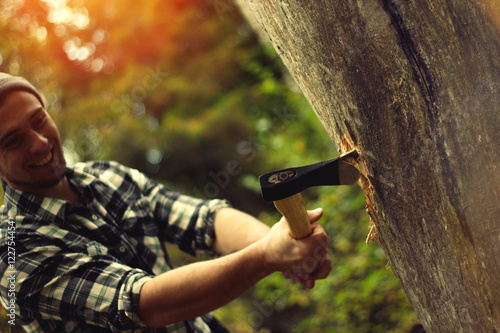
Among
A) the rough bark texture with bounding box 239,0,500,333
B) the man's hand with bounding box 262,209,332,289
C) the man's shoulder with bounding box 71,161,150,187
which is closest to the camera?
the rough bark texture with bounding box 239,0,500,333

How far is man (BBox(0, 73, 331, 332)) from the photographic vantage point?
1346 mm

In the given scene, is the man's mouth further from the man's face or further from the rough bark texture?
the rough bark texture

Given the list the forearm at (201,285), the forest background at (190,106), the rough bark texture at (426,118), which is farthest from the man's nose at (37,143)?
the forest background at (190,106)

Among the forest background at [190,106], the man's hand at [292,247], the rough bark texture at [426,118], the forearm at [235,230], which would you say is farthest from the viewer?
the forest background at [190,106]

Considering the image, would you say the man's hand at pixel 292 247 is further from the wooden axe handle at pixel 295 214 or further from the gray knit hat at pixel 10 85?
the gray knit hat at pixel 10 85

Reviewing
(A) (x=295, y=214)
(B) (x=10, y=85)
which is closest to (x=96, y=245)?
(B) (x=10, y=85)

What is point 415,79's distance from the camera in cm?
84

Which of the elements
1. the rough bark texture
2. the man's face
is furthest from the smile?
the rough bark texture

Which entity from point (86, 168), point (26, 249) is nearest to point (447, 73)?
point (26, 249)

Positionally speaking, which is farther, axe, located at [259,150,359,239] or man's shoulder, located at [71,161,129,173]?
man's shoulder, located at [71,161,129,173]

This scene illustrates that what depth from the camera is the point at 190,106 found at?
5160 millimetres

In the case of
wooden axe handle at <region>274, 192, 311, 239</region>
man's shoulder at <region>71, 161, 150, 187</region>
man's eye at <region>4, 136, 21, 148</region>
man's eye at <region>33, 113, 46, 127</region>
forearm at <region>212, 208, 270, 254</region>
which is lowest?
forearm at <region>212, 208, 270, 254</region>

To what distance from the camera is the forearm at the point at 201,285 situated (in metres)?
1.33

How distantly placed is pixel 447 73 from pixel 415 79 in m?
0.06
